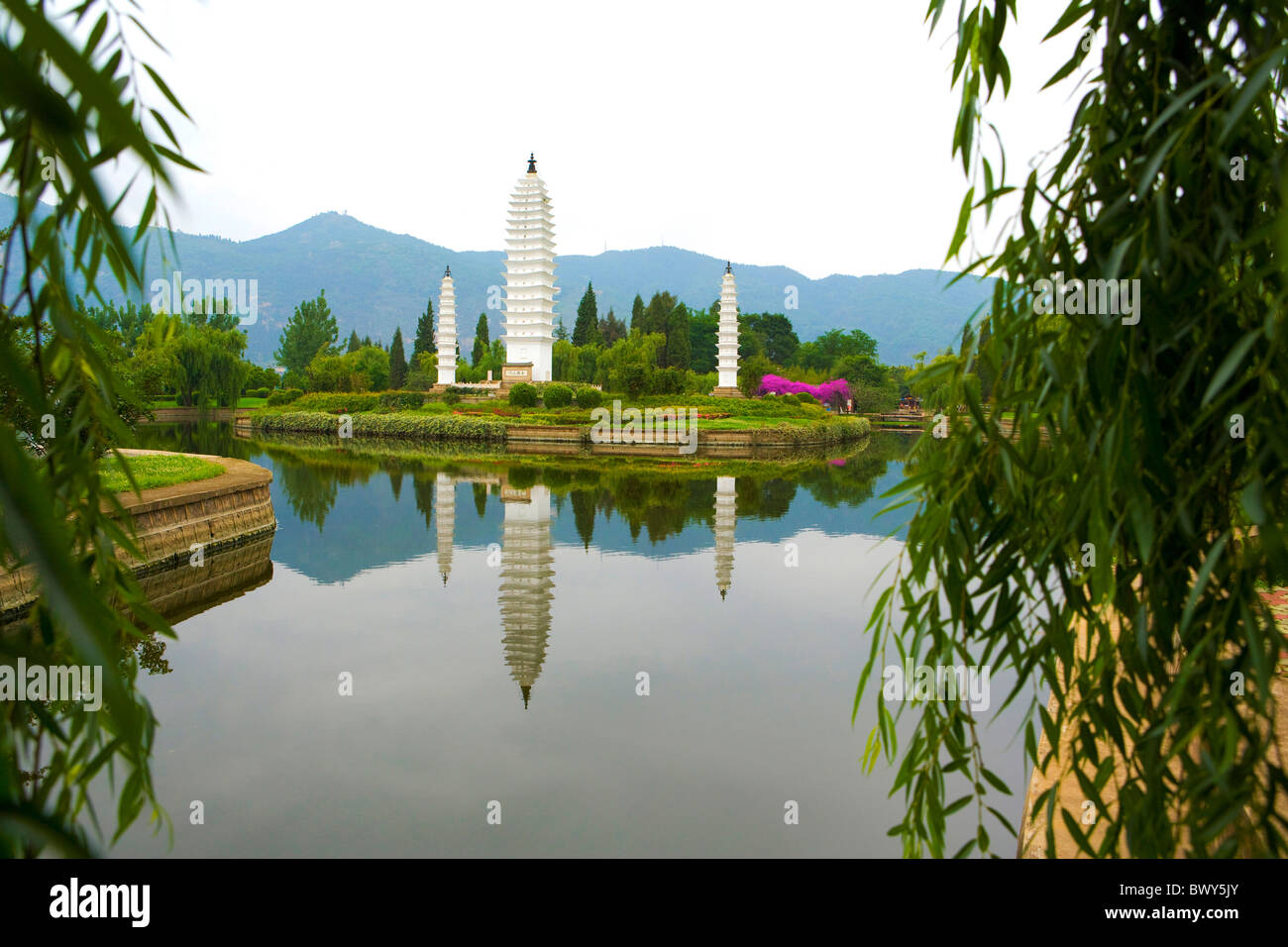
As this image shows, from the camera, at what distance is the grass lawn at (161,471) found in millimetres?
9069

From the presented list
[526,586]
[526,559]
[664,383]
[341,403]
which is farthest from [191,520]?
[341,403]

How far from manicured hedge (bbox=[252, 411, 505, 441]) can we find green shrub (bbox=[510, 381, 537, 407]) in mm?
2141

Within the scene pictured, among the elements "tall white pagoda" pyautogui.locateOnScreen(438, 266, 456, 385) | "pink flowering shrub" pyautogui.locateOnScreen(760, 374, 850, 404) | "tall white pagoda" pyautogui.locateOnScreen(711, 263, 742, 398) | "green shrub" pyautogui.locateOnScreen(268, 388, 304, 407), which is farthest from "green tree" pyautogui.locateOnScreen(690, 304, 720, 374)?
"green shrub" pyautogui.locateOnScreen(268, 388, 304, 407)

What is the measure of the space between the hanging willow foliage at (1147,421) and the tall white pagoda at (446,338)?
41163 millimetres

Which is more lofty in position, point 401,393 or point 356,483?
point 401,393

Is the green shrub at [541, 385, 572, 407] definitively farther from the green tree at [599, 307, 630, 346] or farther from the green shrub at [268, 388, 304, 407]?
the green tree at [599, 307, 630, 346]

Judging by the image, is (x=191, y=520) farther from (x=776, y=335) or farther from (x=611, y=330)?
(x=776, y=335)

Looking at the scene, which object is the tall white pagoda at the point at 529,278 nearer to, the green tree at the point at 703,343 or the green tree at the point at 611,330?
the green tree at the point at 611,330

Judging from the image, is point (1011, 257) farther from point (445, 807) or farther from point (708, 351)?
point (708, 351)

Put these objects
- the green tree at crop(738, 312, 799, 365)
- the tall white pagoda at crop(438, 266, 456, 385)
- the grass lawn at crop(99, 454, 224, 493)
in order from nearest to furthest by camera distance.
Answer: the grass lawn at crop(99, 454, 224, 493)
the tall white pagoda at crop(438, 266, 456, 385)
the green tree at crop(738, 312, 799, 365)

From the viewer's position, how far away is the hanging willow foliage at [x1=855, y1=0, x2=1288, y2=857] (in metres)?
1.27

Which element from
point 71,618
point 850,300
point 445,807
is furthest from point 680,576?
point 850,300
